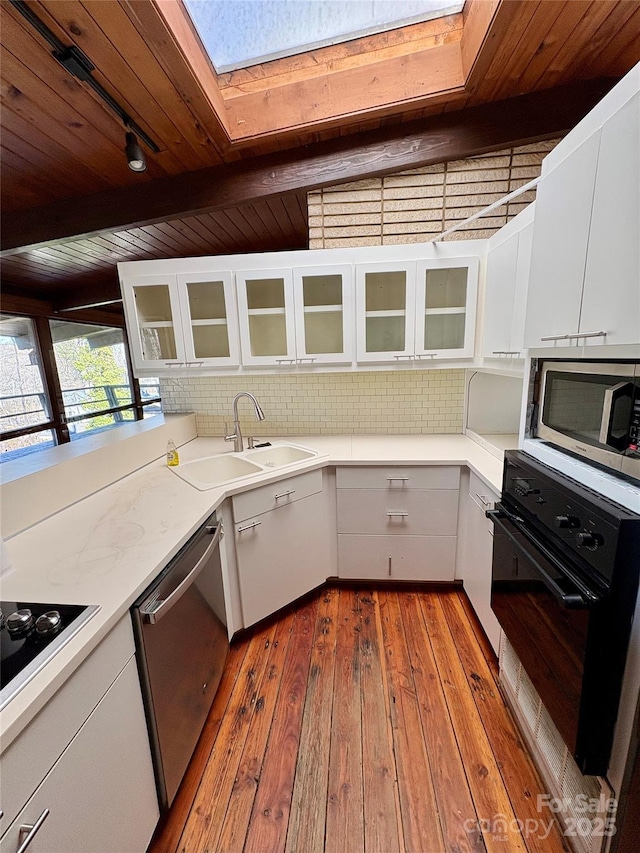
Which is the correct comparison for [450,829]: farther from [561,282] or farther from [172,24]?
[172,24]

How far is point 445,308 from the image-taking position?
1.99 meters

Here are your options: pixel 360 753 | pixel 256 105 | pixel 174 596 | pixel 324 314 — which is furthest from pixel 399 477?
pixel 256 105

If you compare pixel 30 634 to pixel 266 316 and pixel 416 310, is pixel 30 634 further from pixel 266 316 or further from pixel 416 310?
pixel 416 310

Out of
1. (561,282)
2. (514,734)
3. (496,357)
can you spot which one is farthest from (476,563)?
(561,282)

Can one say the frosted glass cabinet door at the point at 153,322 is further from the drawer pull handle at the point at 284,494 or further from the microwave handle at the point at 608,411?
the microwave handle at the point at 608,411

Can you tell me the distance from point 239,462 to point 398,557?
1183mm

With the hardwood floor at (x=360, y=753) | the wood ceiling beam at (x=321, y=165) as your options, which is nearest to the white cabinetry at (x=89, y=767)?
the hardwood floor at (x=360, y=753)

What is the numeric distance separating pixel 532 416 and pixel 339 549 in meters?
1.36

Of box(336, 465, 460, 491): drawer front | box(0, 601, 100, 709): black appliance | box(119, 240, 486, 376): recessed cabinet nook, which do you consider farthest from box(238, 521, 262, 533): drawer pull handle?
box(119, 240, 486, 376): recessed cabinet nook

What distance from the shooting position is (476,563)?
180 centimetres

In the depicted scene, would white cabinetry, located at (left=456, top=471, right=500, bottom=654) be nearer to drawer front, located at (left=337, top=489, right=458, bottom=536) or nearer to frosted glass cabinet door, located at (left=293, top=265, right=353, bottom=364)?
drawer front, located at (left=337, top=489, right=458, bottom=536)

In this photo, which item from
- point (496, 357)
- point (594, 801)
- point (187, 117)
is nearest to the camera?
point (594, 801)

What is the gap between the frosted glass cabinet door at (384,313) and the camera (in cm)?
194

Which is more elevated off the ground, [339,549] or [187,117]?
[187,117]
